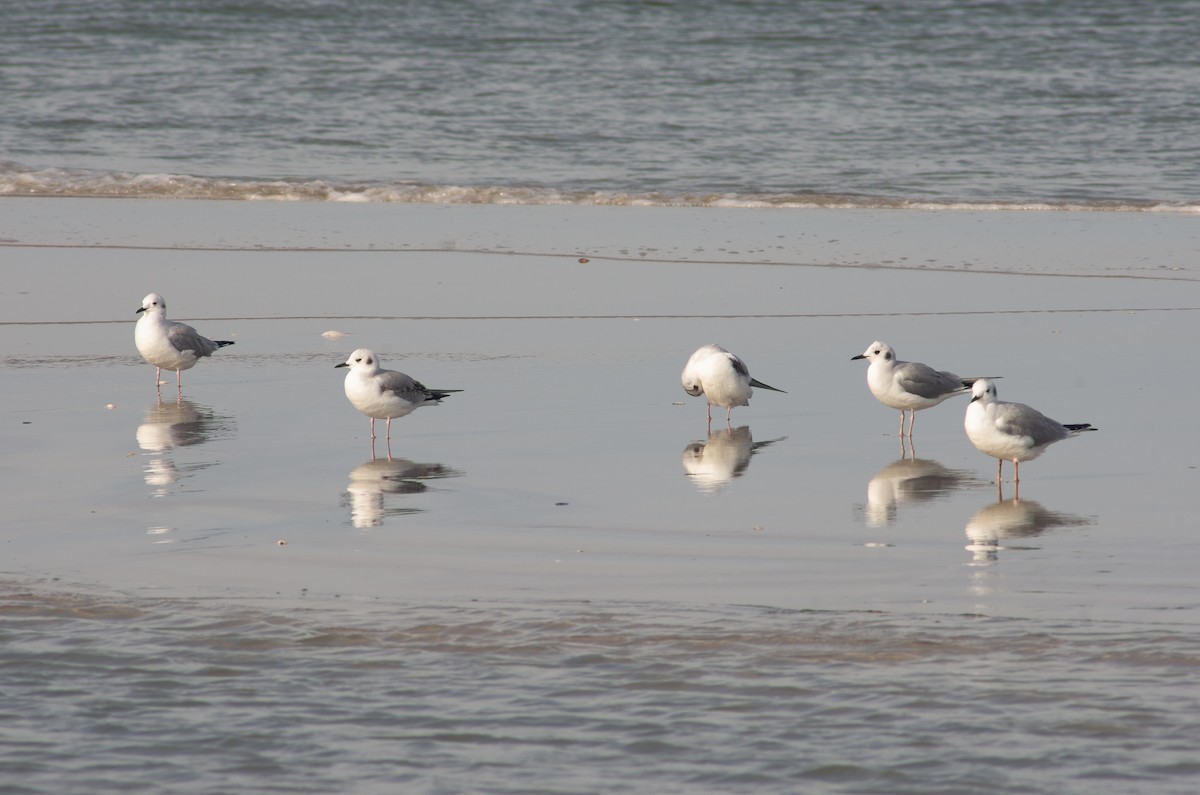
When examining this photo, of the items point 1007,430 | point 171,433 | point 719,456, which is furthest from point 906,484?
point 171,433

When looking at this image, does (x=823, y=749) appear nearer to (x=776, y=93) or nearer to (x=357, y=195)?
(x=357, y=195)

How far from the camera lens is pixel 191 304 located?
1238cm

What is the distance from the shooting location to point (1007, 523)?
6.61 meters

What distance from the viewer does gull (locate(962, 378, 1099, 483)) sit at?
24.0 feet

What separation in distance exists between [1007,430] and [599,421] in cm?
231

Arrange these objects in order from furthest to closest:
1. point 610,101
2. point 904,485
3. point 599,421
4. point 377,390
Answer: point 610,101
point 599,421
point 377,390
point 904,485

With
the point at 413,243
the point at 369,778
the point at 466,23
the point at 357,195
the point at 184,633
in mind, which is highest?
the point at 466,23

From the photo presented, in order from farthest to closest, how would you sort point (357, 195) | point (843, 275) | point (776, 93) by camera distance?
point (776, 93) → point (357, 195) → point (843, 275)

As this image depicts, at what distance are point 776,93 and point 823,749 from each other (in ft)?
78.4

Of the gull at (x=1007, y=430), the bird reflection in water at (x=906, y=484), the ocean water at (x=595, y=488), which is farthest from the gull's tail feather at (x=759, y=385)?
the gull at (x=1007, y=430)

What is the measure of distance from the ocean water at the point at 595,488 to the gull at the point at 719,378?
187 mm

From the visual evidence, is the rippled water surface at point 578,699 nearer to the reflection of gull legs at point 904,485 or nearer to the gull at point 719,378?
the reflection of gull legs at point 904,485

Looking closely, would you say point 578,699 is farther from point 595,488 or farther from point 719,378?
point 719,378

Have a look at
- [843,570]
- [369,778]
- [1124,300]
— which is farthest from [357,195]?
[369,778]
